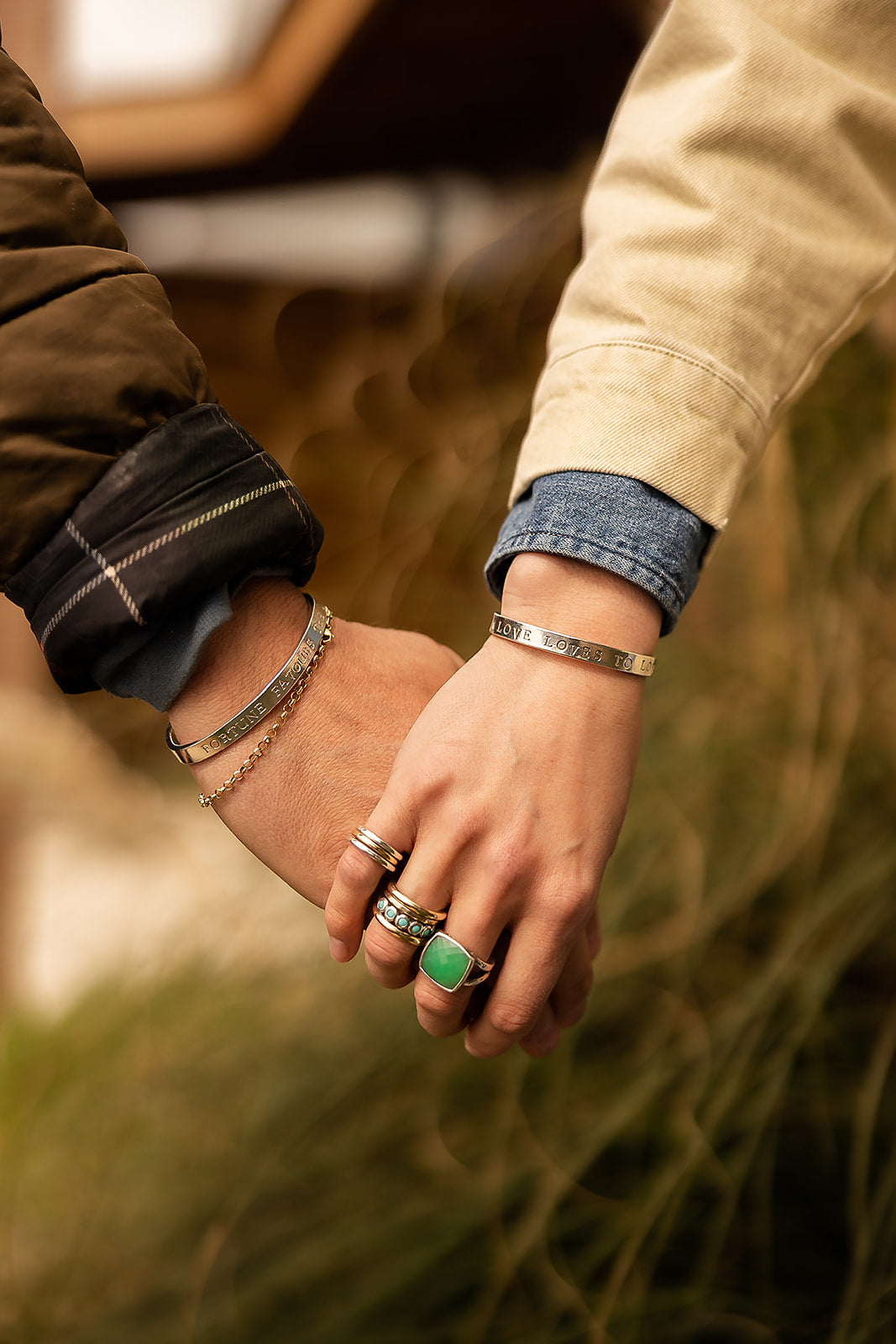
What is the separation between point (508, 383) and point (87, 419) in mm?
872

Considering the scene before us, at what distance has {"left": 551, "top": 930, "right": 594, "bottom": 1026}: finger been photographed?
57 centimetres

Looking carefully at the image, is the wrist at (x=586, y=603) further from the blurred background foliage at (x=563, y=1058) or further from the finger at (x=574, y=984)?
the blurred background foliage at (x=563, y=1058)

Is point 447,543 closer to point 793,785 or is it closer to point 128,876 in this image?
point 793,785

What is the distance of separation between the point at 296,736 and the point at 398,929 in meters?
0.13

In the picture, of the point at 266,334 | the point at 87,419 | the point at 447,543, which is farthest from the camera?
the point at 266,334

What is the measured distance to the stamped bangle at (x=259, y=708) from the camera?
507mm

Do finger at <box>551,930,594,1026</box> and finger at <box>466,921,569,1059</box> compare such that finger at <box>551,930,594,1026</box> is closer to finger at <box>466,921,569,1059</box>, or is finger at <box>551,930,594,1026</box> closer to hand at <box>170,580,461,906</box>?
finger at <box>466,921,569,1059</box>

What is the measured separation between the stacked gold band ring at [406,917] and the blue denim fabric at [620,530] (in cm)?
21

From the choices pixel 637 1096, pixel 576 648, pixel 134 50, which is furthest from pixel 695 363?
pixel 134 50

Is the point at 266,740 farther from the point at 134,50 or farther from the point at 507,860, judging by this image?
the point at 134,50

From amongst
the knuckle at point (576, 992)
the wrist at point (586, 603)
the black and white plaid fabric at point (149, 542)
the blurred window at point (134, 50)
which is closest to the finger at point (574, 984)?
the knuckle at point (576, 992)

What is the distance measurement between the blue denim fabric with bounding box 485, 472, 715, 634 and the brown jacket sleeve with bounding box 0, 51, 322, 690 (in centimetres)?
15

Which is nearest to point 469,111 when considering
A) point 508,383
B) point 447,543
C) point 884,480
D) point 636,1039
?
point 508,383

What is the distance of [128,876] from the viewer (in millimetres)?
1710
